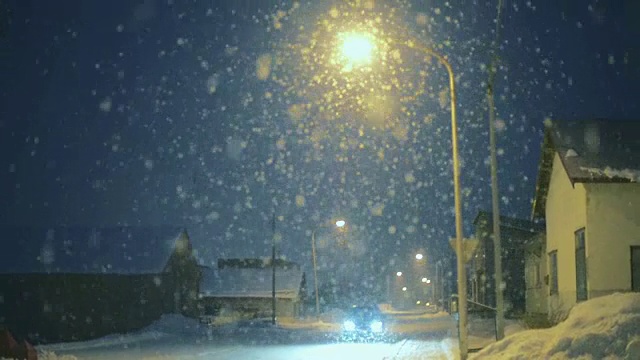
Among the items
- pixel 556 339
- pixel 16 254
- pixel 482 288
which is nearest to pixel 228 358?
pixel 556 339

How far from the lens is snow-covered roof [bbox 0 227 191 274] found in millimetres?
51188

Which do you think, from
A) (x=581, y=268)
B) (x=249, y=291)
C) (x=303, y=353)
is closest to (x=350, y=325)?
(x=303, y=353)

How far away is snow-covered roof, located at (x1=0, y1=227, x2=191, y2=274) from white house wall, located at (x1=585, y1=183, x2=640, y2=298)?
34.5 m

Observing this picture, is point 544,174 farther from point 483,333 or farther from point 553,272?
point 483,333

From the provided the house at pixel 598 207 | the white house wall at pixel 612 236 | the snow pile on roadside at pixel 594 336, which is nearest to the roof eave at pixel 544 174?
the house at pixel 598 207

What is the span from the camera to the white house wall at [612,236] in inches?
952

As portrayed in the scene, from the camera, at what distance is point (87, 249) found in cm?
5609

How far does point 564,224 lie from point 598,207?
4030 millimetres

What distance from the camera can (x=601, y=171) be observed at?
24359 millimetres

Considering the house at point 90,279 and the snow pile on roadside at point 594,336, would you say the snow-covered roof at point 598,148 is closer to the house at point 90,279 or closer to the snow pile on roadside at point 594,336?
the snow pile on roadside at point 594,336

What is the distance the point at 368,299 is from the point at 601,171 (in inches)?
5039

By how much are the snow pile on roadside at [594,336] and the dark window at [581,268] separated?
9.65 meters

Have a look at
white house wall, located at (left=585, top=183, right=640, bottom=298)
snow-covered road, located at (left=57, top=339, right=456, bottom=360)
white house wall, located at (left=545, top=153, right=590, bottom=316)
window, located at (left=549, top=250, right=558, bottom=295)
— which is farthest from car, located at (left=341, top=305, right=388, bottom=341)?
white house wall, located at (left=585, top=183, right=640, bottom=298)

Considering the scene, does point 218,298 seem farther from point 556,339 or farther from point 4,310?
point 556,339
